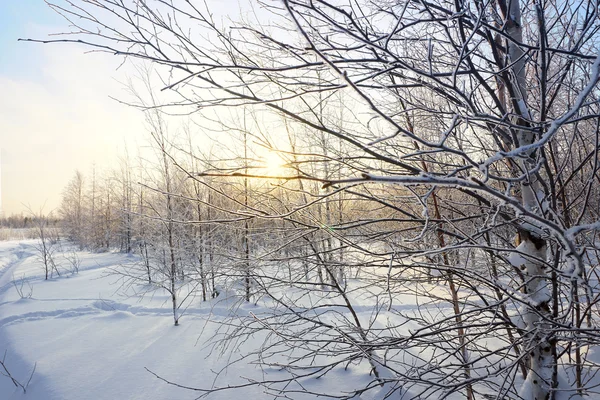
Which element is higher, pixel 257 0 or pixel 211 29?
pixel 257 0

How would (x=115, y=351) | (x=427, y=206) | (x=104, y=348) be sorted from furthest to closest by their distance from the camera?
(x=104, y=348)
(x=115, y=351)
(x=427, y=206)

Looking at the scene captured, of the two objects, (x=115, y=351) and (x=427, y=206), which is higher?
(x=427, y=206)

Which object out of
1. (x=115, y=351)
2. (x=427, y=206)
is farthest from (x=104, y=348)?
(x=427, y=206)

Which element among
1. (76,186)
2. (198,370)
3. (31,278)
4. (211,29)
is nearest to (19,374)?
(198,370)

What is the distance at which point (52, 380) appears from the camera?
179 inches

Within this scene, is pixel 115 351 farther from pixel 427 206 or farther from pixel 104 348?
pixel 427 206

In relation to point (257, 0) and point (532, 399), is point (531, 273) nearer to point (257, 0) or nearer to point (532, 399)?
point (532, 399)

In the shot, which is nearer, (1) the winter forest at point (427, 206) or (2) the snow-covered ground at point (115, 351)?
(1) the winter forest at point (427, 206)

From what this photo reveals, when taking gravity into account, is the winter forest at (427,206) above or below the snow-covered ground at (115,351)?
above

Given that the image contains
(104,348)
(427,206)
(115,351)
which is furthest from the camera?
(104,348)

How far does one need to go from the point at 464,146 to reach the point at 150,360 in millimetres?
5531

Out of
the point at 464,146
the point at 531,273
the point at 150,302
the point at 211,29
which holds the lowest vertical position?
the point at 150,302

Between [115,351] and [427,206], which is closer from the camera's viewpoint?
[427,206]

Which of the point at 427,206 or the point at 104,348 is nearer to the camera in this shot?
the point at 427,206
